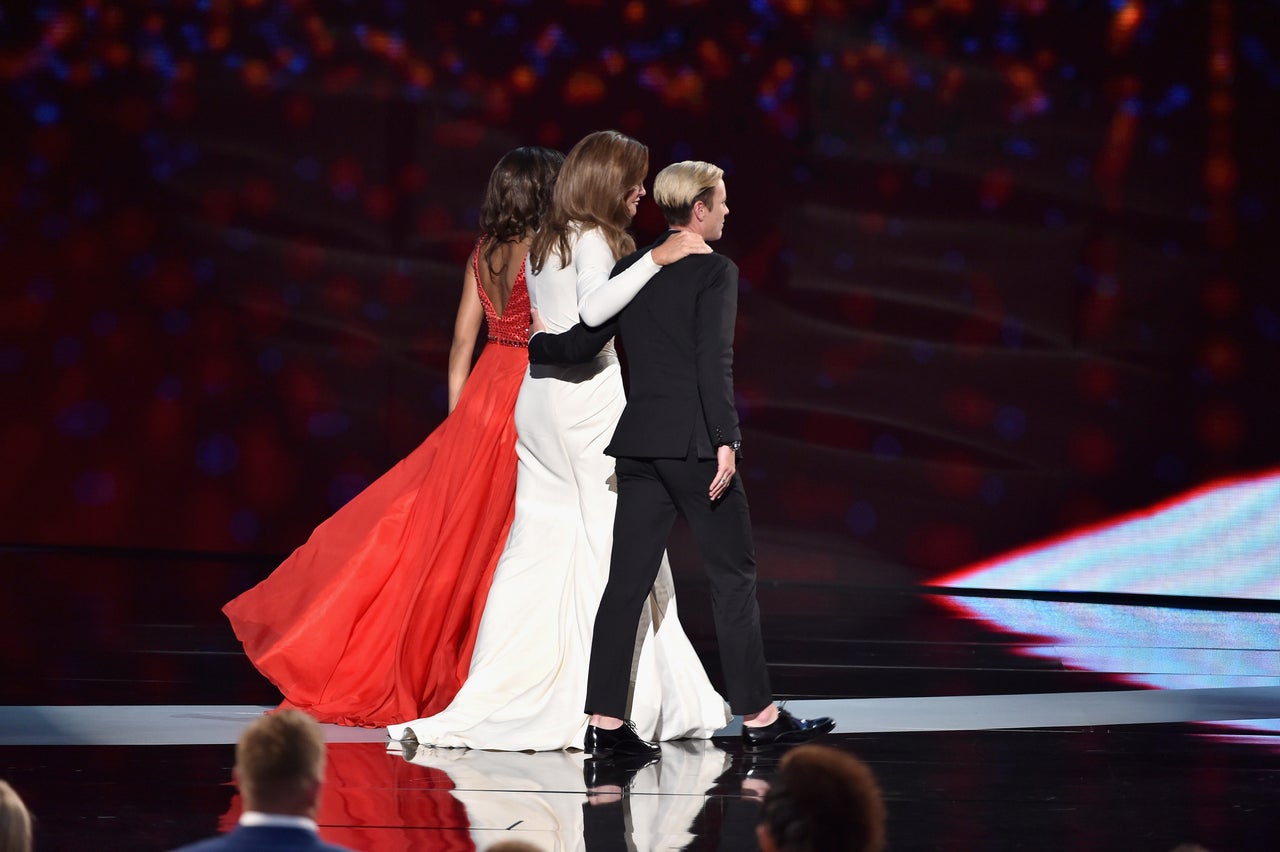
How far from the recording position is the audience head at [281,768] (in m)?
1.27

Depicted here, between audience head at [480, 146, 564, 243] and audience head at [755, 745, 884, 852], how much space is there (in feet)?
7.41

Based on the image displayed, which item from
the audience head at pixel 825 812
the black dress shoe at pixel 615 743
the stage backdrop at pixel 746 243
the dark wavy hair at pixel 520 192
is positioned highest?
the stage backdrop at pixel 746 243

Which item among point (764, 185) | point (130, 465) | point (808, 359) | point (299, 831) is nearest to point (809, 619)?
point (808, 359)

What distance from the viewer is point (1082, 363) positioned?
630 cm

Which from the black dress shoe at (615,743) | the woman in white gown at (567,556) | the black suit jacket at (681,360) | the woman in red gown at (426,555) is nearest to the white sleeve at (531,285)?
the woman in white gown at (567,556)

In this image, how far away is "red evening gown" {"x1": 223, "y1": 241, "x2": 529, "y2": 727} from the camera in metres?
3.41

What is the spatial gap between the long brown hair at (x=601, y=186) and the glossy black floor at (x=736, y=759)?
102 cm

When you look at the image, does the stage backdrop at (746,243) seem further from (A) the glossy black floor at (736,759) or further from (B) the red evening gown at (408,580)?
(B) the red evening gown at (408,580)

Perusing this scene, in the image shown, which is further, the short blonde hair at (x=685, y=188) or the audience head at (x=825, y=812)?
the short blonde hair at (x=685, y=188)

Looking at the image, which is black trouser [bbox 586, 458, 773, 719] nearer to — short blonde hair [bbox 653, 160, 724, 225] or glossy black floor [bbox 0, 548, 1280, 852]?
glossy black floor [bbox 0, 548, 1280, 852]

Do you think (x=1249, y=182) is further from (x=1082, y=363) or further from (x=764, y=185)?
(x=764, y=185)

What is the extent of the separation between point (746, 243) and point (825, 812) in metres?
5.32

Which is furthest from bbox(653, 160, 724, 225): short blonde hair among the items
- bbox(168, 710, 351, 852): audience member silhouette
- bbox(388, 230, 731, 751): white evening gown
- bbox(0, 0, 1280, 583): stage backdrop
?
bbox(0, 0, 1280, 583): stage backdrop

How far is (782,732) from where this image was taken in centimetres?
310
